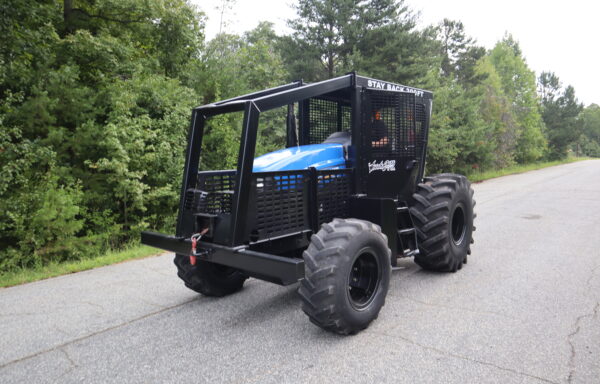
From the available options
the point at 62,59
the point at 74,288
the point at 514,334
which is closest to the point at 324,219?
the point at 514,334

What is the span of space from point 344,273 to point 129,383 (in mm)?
1740

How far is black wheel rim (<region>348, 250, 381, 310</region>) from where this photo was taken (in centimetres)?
379

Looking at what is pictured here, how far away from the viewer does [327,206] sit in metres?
4.31

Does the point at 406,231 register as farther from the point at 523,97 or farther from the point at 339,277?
the point at 523,97

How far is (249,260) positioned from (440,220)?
260cm

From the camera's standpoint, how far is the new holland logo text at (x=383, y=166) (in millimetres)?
4699

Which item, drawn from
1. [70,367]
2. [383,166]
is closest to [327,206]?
[383,166]

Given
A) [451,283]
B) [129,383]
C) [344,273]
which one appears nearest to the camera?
[129,383]

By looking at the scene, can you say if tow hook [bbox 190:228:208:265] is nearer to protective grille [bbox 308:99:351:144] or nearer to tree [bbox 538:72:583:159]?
protective grille [bbox 308:99:351:144]

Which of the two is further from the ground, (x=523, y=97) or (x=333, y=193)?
(x=523, y=97)

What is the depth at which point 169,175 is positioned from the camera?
834cm

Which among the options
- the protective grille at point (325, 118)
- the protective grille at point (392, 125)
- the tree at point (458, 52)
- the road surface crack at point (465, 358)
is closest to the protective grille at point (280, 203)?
the protective grille at point (392, 125)

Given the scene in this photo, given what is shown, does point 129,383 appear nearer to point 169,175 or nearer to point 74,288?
point 74,288

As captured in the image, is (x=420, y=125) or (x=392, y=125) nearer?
(x=392, y=125)
